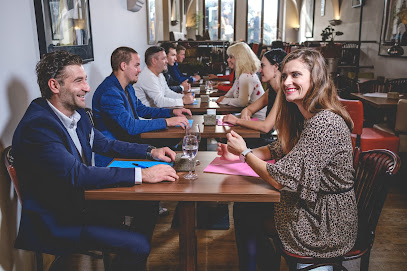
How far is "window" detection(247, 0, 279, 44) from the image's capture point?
15.3 m

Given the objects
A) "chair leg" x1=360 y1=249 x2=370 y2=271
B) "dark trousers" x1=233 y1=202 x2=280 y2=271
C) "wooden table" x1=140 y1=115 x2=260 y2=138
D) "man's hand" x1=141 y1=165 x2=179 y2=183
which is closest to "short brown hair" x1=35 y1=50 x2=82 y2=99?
"man's hand" x1=141 y1=165 x2=179 y2=183

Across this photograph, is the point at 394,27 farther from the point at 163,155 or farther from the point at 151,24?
the point at 163,155

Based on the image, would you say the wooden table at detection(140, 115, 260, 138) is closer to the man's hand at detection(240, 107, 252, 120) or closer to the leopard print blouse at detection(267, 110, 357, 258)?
the man's hand at detection(240, 107, 252, 120)

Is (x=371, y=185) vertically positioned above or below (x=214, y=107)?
below

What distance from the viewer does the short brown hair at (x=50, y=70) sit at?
1.56m

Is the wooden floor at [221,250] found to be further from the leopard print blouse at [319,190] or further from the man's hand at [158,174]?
the man's hand at [158,174]

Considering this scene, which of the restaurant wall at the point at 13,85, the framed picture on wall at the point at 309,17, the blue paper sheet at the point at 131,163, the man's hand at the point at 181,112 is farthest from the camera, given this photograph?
the framed picture on wall at the point at 309,17

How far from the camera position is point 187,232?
156cm

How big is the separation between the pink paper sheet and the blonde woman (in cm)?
146

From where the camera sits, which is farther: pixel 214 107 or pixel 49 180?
pixel 214 107

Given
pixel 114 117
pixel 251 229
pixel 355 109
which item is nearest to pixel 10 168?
pixel 114 117

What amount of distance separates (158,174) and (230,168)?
38 centimetres

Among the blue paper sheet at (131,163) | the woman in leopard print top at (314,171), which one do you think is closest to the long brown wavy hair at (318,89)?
the woman in leopard print top at (314,171)

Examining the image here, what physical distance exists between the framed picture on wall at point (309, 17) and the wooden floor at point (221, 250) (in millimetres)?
11409
